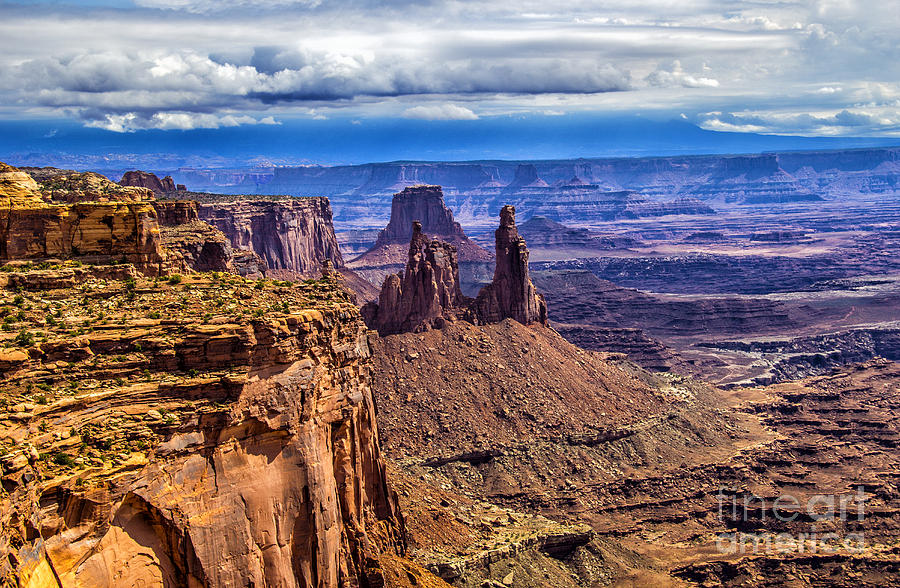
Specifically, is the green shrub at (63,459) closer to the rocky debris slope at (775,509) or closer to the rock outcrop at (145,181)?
the rocky debris slope at (775,509)

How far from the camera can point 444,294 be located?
406 ft

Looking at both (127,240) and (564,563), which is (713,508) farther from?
(127,240)

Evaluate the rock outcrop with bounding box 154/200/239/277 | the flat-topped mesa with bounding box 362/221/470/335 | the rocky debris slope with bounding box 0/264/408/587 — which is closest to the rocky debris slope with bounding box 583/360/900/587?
the flat-topped mesa with bounding box 362/221/470/335

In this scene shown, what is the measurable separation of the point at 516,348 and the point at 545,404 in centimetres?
867

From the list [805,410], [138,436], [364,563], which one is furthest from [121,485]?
[805,410]

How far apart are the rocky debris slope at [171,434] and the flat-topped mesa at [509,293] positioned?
267 feet

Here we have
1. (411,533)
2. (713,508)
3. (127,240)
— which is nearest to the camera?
(127,240)

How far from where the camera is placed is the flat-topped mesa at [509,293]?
425 ft

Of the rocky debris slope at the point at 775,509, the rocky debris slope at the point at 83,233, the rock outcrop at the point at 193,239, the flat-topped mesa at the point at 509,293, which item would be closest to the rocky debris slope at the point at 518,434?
the flat-topped mesa at the point at 509,293

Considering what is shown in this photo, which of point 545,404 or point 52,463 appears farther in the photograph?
point 545,404

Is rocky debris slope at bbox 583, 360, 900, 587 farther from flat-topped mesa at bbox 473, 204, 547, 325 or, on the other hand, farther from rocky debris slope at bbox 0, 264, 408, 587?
rocky debris slope at bbox 0, 264, 408, 587

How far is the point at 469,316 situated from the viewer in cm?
12756

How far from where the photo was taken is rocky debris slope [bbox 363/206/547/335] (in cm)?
12256

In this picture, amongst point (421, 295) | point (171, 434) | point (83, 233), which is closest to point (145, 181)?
point (421, 295)
